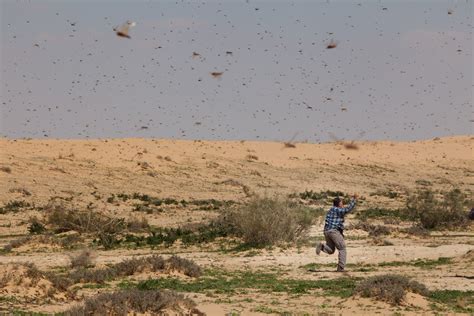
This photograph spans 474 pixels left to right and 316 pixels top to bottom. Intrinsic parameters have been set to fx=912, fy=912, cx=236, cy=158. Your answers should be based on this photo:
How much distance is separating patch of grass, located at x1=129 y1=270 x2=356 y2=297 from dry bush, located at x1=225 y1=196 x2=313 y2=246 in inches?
223

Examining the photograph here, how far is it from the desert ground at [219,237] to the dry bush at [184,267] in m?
0.05

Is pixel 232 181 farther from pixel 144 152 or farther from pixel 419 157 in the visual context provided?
pixel 419 157

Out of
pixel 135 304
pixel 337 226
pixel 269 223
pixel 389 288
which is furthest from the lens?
pixel 269 223

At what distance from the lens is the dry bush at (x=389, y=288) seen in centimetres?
1552

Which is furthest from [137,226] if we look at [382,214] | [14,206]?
[382,214]

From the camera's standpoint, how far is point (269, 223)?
1006 inches

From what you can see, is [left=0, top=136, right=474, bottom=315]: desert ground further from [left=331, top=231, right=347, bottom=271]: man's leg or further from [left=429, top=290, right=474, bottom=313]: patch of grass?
[left=331, top=231, right=347, bottom=271]: man's leg

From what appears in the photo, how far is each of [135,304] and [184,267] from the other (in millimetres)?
6505

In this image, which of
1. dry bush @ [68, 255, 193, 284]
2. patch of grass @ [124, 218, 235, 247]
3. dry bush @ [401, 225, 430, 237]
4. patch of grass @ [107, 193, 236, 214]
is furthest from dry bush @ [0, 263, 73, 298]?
patch of grass @ [107, 193, 236, 214]

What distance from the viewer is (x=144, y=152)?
66.6m

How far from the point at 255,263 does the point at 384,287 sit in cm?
721

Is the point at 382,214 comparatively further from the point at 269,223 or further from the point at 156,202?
the point at 269,223

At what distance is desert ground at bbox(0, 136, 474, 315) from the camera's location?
53.0ft

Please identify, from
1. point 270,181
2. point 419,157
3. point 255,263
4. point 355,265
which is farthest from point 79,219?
point 419,157
